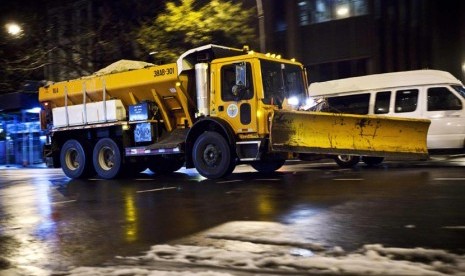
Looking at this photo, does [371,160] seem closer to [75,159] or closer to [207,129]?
[207,129]

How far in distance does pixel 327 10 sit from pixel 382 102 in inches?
467

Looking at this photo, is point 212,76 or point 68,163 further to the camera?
point 68,163

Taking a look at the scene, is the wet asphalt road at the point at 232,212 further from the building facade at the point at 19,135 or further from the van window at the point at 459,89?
the building facade at the point at 19,135

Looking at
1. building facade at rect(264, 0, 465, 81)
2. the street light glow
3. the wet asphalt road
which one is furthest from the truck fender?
building facade at rect(264, 0, 465, 81)

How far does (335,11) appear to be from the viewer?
955 inches

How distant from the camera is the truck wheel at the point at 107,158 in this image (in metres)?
13.8

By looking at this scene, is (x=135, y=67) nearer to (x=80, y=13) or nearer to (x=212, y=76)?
(x=212, y=76)

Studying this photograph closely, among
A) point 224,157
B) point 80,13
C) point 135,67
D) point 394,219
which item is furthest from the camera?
point 80,13

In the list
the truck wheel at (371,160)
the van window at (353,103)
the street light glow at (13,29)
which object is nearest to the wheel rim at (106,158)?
the van window at (353,103)

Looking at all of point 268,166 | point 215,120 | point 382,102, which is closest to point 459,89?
point 382,102

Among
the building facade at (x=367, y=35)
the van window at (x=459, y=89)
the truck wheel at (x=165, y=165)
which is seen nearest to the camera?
the van window at (x=459, y=89)

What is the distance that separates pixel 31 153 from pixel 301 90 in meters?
20.1

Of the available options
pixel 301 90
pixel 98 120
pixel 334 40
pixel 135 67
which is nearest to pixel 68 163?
pixel 98 120

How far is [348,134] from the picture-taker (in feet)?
38.1
